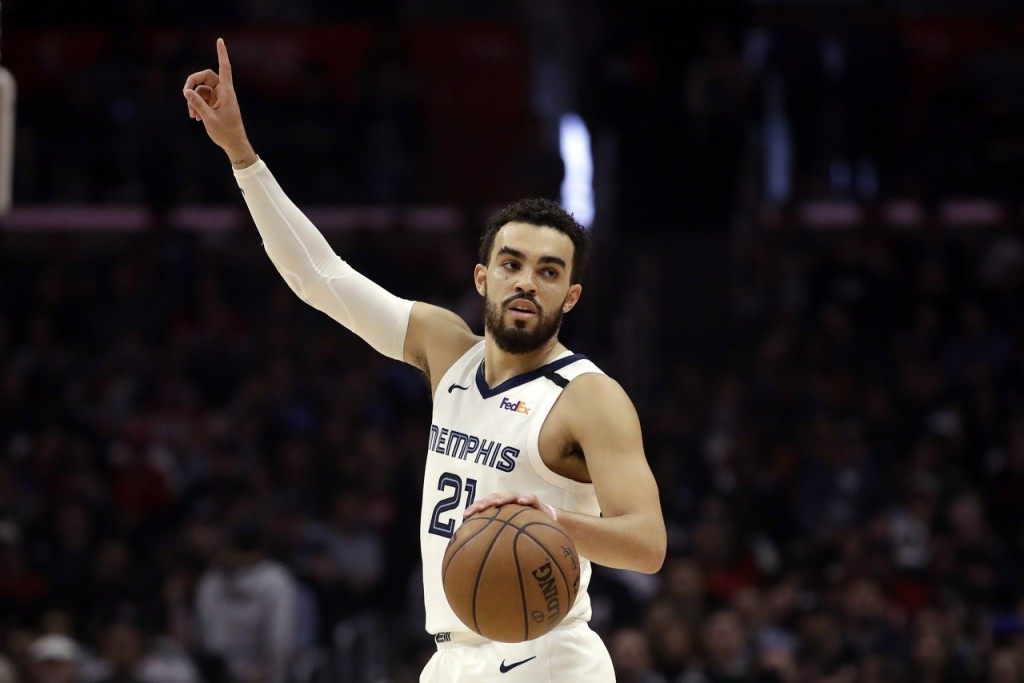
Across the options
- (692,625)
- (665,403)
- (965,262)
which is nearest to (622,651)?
(692,625)

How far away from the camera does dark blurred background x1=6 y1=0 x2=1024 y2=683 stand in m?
10.8

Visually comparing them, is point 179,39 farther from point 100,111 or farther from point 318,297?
point 318,297

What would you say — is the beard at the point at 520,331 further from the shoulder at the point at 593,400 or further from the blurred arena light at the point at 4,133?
the blurred arena light at the point at 4,133

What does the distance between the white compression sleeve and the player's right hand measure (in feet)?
0.36

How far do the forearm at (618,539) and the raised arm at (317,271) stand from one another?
113 cm

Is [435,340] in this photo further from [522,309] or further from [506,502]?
[506,502]

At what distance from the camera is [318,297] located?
526cm

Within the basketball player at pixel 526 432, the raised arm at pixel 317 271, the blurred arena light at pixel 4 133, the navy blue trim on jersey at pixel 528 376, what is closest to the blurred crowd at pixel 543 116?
the blurred arena light at pixel 4 133

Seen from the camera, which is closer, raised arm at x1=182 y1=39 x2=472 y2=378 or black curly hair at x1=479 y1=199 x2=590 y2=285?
black curly hair at x1=479 y1=199 x2=590 y2=285

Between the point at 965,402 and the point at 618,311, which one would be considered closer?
the point at 965,402

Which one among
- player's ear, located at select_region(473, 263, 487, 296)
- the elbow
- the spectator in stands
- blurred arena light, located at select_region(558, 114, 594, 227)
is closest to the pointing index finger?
player's ear, located at select_region(473, 263, 487, 296)

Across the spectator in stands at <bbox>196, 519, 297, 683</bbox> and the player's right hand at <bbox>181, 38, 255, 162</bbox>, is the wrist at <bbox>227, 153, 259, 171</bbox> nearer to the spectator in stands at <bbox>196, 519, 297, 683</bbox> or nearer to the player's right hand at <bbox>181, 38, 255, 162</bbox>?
the player's right hand at <bbox>181, 38, 255, 162</bbox>

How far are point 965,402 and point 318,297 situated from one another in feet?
28.3

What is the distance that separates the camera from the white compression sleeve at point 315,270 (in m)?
5.21
